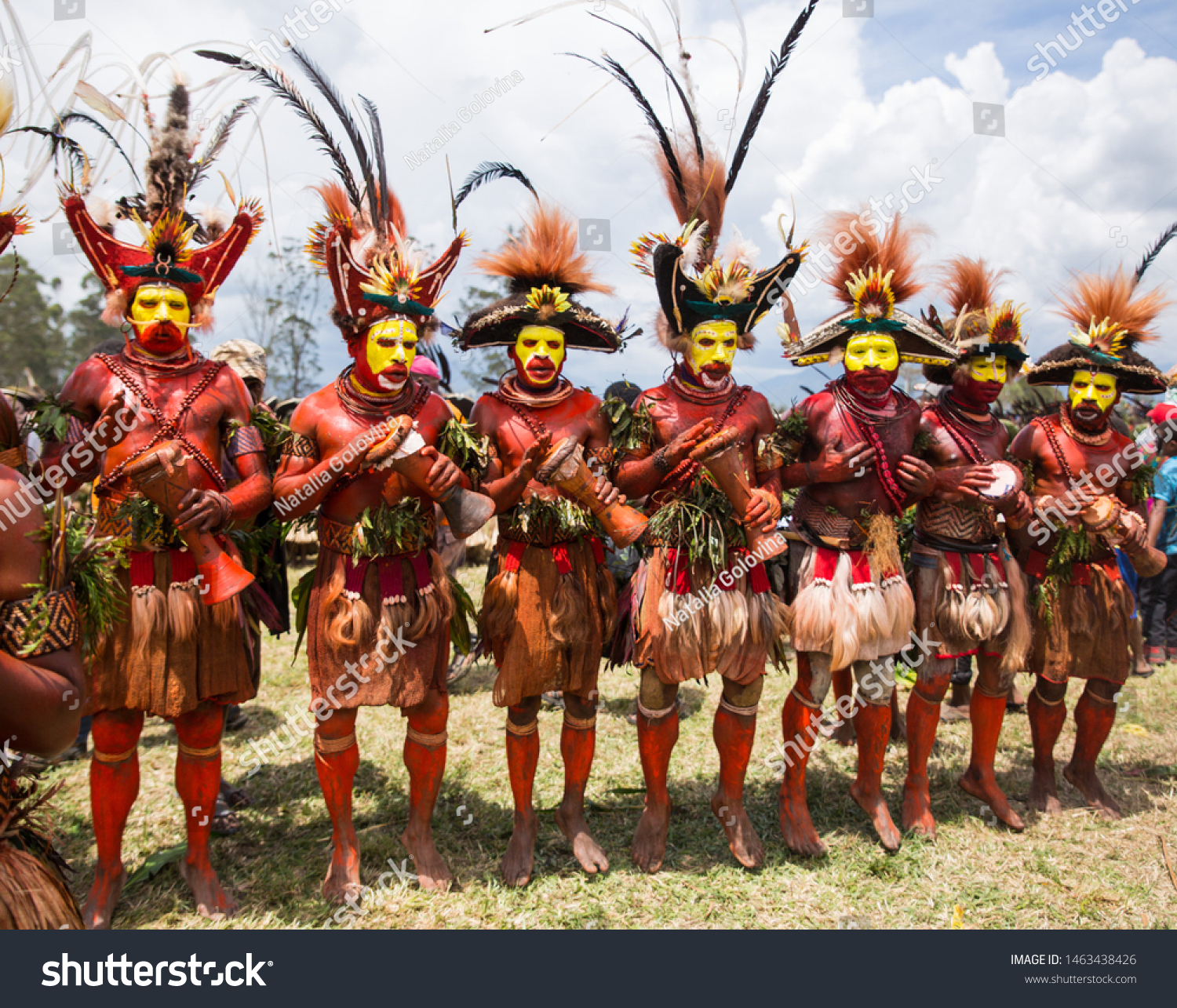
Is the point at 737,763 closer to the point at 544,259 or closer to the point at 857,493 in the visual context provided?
the point at 857,493

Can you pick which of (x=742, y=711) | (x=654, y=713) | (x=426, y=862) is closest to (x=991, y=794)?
(x=742, y=711)

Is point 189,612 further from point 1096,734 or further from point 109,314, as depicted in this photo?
point 1096,734

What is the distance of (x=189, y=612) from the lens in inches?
134

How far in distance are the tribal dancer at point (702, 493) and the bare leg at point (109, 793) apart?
7.50ft

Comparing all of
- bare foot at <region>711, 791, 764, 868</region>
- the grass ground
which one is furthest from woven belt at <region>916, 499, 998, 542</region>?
bare foot at <region>711, 791, 764, 868</region>

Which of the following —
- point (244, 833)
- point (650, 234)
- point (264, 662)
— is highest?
point (650, 234)

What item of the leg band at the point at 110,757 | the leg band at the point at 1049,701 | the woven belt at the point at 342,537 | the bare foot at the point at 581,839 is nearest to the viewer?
the leg band at the point at 110,757

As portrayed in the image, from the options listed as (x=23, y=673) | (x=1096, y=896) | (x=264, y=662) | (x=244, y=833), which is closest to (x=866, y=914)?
(x=1096, y=896)

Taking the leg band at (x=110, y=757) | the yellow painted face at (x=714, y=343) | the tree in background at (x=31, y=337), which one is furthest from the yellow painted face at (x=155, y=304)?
the tree in background at (x=31, y=337)

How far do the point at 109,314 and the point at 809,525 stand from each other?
3.40m

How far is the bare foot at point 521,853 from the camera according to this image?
12.4ft

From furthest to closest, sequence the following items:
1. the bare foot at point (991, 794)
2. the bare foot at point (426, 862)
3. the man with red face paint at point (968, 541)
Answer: the bare foot at point (991, 794) → the man with red face paint at point (968, 541) → the bare foot at point (426, 862)

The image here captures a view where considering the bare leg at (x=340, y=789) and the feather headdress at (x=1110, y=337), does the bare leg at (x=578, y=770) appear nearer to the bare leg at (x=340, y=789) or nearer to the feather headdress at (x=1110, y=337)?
the bare leg at (x=340, y=789)

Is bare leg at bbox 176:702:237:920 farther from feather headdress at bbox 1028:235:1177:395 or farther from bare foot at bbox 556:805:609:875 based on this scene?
feather headdress at bbox 1028:235:1177:395
